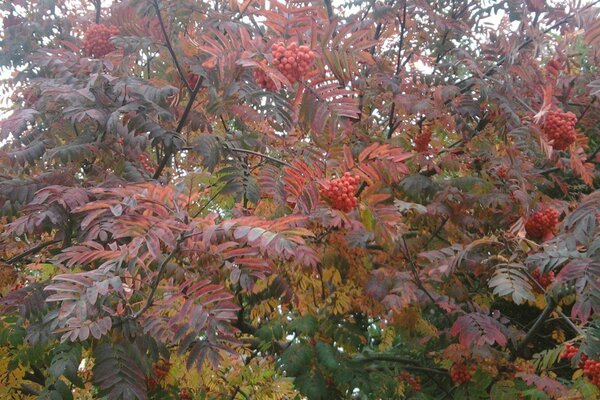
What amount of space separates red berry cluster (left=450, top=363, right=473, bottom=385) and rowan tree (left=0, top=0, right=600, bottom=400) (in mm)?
21

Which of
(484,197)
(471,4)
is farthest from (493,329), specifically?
(471,4)

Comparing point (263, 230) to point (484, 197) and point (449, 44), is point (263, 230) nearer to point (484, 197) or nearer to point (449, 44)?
point (484, 197)

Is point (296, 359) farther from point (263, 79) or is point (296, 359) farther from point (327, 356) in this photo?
point (263, 79)

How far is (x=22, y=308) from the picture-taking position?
2607 millimetres

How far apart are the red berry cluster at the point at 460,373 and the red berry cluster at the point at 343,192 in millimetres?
1804

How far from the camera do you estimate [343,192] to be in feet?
8.31

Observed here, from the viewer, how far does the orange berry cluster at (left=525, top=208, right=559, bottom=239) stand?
381 cm

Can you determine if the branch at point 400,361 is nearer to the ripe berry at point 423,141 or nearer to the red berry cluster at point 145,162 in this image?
the ripe berry at point 423,141

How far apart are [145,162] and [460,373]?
2.18 m

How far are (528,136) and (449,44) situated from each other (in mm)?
1255

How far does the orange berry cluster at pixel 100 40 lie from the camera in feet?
11.3

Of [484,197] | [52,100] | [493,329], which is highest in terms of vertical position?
[52,100]

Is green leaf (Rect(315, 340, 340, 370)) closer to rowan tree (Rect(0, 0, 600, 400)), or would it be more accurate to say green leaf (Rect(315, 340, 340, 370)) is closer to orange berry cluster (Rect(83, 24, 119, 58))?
rowan tree (Rect(0, 0, 600, 400))

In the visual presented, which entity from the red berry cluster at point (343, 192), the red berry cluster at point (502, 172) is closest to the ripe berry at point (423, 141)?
the red berry cluster at point (502, 172)
